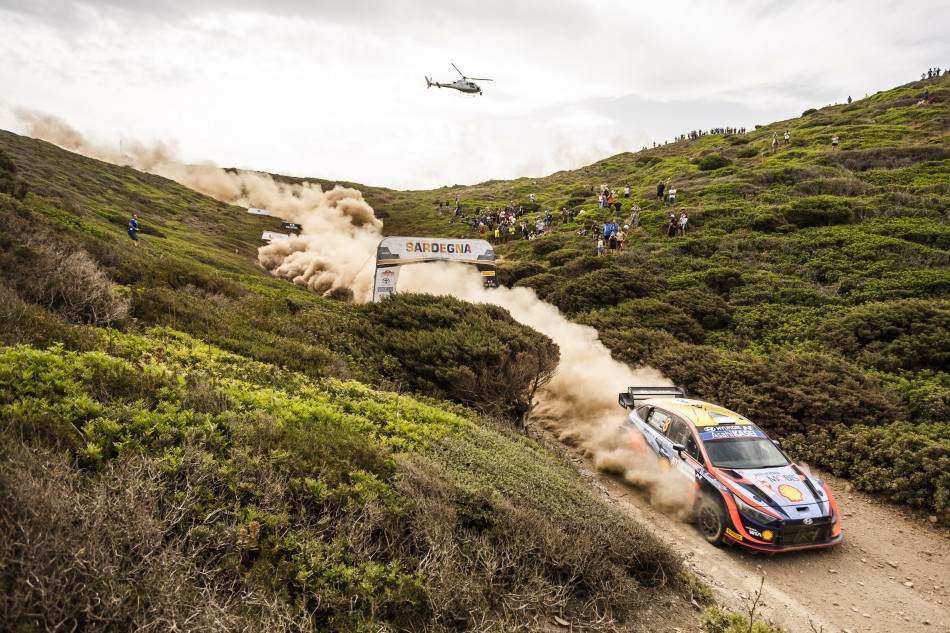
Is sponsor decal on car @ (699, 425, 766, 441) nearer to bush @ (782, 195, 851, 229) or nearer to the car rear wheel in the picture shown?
the car rear wheel

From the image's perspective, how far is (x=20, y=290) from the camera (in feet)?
26.2

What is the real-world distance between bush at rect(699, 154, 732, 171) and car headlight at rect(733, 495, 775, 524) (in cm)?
4315

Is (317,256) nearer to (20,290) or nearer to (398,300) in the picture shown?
(398,300)

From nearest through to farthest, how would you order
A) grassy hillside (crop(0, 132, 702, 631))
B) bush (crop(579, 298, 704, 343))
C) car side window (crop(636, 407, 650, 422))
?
grassy hillside (crop(0, 132, 702, 631)) → car side window (crop(636, 407, 650, 422)) → bush (crop(579, 298, 704, 343))

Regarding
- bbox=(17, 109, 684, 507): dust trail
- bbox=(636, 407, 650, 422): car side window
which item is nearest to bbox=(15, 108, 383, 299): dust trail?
bbox=(17, 109, 684, 507): dust trail

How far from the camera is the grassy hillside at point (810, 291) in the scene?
11156mm

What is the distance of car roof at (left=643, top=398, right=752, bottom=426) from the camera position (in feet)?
30.1

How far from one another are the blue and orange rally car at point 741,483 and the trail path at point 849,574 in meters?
0.33

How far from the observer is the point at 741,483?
7891 millimetres

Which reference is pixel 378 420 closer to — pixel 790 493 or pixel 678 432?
pixel 678 432

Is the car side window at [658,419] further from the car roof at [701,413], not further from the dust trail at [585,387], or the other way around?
the dust trail at [585,387]

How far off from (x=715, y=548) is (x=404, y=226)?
154 feet

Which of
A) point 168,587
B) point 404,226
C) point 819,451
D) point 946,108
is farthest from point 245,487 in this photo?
point 946,108

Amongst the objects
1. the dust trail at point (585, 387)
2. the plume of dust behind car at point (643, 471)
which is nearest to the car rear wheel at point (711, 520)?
the plume of dust behind car at point (643, 471)
